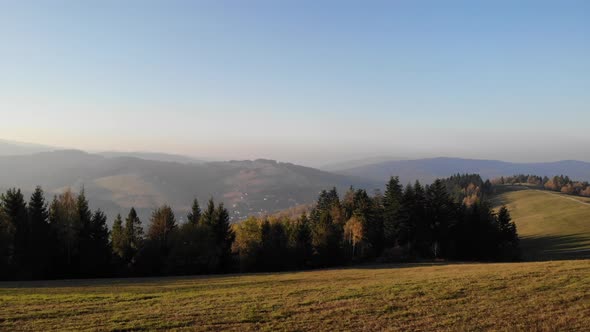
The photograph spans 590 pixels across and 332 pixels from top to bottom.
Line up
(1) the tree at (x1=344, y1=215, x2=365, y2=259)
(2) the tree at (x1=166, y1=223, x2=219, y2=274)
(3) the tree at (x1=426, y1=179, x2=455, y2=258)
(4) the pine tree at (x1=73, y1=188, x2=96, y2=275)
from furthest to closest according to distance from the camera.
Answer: (3) the tree at (x1=426, y1=179, x2=455, y2=258)
(1) the tree at (x1=344, y1=215, x2=365, y2=259)
(2) the tree at (x1=166, y1=223, x2=219, y2=274)
(4) the pine tree at (x1=73, y1=188, x2=96, y2=275)

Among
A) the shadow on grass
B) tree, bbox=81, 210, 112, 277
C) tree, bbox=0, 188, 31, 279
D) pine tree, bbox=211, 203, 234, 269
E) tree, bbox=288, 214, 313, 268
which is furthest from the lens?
the shadow on grass

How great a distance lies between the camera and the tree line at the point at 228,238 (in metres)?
46.8

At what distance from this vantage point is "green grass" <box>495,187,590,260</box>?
239 ft

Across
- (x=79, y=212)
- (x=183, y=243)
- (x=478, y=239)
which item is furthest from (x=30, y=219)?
(x=478, y=239)

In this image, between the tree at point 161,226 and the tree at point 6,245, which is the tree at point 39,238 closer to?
the tree at point 6,245

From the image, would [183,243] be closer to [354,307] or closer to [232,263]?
[232,263]

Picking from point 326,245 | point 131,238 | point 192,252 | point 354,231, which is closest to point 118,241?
point 131,238

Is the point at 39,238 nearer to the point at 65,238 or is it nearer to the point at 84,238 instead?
the point at 65,238

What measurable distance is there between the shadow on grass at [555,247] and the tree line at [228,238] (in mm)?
5498

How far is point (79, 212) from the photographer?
50500 mm

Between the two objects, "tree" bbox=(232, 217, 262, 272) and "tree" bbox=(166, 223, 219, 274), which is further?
"tree" bbox=(232, 217, 262, 272)

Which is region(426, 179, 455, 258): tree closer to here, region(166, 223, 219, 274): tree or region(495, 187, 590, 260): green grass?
region(495, 187, 590, 260): green grass

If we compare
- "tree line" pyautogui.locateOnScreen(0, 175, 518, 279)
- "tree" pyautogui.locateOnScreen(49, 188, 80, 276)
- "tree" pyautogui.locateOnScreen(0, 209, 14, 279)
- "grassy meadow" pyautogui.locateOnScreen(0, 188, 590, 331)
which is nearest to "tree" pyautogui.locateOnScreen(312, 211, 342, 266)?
"tree line" pyautogui.locateOnScreen(0, 175, 518, 279)

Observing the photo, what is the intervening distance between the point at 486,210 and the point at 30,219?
80438 millimetres
